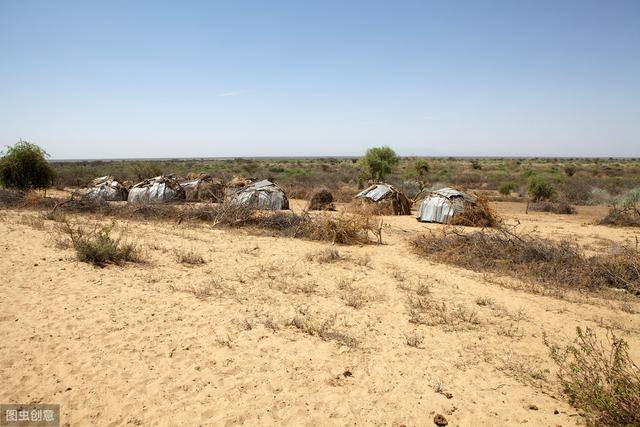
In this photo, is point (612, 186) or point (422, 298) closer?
point (422, 298)

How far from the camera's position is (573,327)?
559 cm

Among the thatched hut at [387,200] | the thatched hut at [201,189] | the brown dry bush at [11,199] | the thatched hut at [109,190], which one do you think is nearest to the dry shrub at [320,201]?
the thatched hut at [387,200]

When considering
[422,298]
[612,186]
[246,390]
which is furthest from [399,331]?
[612,186]

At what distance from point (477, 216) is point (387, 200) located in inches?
158

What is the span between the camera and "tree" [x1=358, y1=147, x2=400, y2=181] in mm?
25388

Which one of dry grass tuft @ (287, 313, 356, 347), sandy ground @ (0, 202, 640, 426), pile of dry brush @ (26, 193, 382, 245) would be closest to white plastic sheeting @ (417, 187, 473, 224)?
pile of dry brush @ (26, 193, 382, 245)

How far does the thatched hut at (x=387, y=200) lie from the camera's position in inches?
655

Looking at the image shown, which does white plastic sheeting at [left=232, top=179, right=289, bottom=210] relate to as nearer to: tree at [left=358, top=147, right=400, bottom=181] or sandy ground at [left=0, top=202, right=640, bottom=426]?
sandy ground at [left=0, top=202, right=640, bottom=426]

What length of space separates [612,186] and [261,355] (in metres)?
29.5

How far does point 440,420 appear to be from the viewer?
3.58 m

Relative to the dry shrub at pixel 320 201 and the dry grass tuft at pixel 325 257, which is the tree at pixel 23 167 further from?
the dry grass tuft at pixel 325 257

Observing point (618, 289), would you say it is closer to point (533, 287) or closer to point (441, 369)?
point (533, 287)

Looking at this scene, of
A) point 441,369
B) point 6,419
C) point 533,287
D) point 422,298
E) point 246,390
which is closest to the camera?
point 6,419

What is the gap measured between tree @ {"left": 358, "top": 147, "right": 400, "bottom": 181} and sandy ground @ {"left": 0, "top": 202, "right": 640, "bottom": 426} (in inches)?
683
